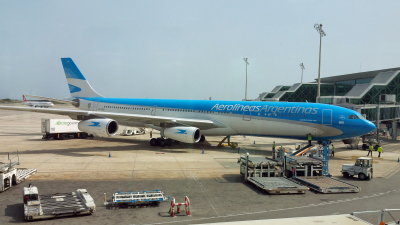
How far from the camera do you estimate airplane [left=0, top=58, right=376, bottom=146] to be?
73.8 feet

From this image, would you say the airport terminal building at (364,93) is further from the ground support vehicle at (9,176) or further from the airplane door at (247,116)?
the ground support vehicle at (9,176)

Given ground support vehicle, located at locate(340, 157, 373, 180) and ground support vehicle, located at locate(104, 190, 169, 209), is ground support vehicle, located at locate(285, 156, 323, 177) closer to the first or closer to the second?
ground support vehicle, located at locate(340, 157, 373, 180)

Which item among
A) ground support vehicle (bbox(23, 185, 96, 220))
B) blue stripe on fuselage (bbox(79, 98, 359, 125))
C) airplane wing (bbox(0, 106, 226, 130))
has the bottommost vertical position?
ground support vehicle (bbox(23, 185, 96, 220))

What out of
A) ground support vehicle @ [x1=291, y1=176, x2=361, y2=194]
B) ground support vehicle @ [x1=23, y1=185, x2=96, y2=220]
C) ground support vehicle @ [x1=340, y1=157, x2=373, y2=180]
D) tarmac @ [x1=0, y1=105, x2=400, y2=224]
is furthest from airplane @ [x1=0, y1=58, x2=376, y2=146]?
ground support vehicle @ [x1=23, y1=185, x2=96, y2=220]

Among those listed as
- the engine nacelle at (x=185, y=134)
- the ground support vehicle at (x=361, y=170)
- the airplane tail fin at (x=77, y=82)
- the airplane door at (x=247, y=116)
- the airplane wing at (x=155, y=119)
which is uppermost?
the airplane tail fin at (x=77, y=82)

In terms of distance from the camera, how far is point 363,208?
11.7m

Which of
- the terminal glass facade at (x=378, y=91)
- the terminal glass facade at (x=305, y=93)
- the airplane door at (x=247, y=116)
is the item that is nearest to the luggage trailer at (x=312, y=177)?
the airplane door at (x=247, y=116)

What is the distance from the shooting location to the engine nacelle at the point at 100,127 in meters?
23.7

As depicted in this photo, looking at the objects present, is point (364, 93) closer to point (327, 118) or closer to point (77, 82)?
point (327, 118)

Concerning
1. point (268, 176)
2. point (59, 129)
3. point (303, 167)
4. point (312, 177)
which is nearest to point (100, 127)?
point (59, 129)

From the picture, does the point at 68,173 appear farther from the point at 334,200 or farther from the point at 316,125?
Answer: the point at 316,125

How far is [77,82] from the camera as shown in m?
34.2

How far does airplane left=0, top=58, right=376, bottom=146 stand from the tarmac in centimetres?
196

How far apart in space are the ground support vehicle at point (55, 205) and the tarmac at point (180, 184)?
0.95 ft
